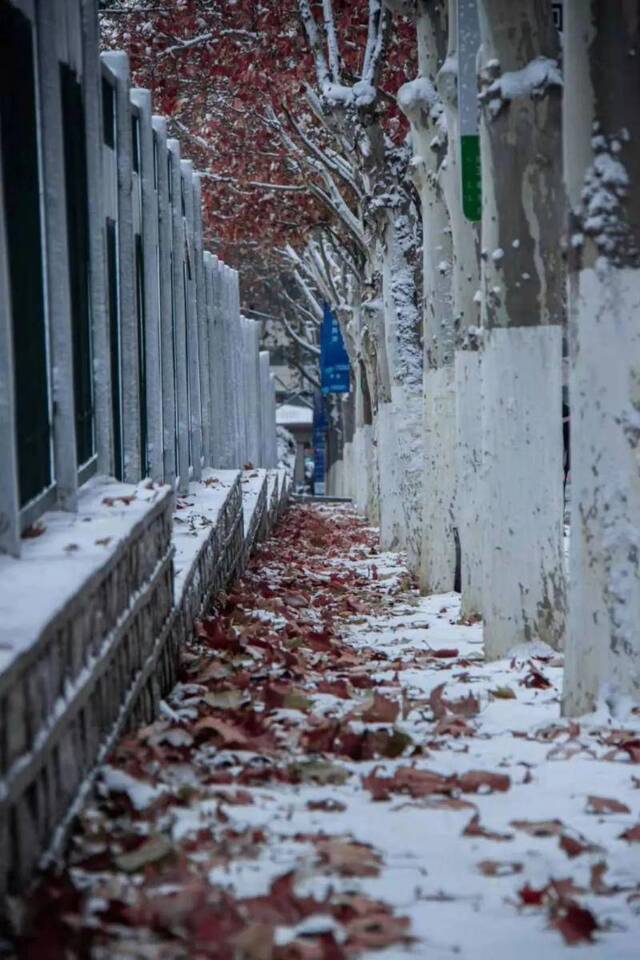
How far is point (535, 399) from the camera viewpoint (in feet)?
28.8

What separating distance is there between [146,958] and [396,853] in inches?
50.8

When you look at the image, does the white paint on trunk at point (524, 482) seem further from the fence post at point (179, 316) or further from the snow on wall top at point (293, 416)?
the snow on wall top at point (293, 416)

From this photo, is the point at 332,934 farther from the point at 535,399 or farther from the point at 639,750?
the point at 535,399

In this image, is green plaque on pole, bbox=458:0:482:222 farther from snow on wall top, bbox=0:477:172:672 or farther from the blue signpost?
the blue signpost

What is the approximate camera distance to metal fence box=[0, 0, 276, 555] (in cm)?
607

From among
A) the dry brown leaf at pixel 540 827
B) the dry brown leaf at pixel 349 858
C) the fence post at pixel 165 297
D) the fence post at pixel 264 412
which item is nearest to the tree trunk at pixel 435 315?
the fence post at pixel 165 297

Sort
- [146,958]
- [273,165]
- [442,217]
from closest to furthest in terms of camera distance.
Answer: [146,958] → [442,217] → [273,165]

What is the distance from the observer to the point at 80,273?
7.95m

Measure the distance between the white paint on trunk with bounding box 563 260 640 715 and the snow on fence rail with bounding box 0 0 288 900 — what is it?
1.61m

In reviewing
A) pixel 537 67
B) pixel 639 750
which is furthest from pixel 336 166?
pixel 639 750

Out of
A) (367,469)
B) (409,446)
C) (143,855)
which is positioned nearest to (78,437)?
(143,855)

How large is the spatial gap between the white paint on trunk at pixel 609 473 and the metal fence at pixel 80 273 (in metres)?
1.91

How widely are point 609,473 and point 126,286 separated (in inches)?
144

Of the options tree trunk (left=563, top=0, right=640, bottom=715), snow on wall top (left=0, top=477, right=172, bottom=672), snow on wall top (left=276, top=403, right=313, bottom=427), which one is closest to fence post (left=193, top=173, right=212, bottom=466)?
snow on wall top (left=0, top=477, right=172, bottom=672)
